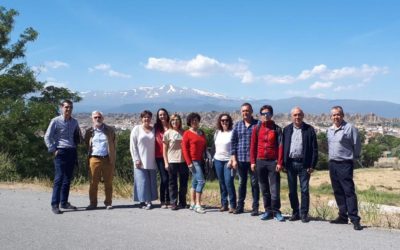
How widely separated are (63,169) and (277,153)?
3546mm

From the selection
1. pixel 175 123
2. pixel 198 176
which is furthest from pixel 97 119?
pixel 198 176

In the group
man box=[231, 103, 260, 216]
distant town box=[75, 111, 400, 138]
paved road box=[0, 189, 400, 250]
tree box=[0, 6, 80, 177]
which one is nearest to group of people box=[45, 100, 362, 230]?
man box=[231, 103, 260, 216]

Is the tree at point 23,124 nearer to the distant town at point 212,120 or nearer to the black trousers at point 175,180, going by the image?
the distant town at point 212,120

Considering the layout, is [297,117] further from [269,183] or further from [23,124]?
[23,124]

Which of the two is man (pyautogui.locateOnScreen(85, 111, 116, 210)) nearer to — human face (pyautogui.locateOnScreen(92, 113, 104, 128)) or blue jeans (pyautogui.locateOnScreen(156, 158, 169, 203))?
human face (pyautogui.locateOnScreen(92, 113, 104, 128))

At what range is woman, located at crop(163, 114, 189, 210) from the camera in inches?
295

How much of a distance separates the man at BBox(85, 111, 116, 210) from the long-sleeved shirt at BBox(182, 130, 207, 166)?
133cm

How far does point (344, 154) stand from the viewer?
21.1 ft

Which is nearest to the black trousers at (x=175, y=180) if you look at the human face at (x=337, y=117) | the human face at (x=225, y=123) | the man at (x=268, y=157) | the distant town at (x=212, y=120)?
the human face at (x=225, y=123)

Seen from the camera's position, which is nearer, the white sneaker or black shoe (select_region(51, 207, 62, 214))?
black shoe (select_region(51, 207, 62, 214))

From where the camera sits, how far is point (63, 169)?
7.36 metres

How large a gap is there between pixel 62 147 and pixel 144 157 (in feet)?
4.54

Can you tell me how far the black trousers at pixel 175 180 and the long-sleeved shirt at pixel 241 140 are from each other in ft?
3.26

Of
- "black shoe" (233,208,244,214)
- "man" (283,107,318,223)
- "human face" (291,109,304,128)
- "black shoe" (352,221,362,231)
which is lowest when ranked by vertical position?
"black shoe" (233,208,244,214)
